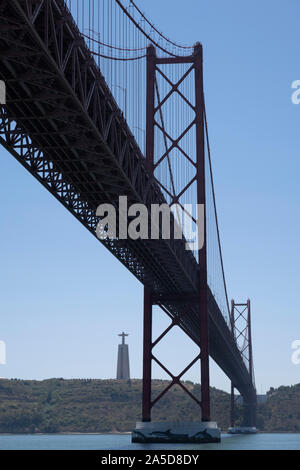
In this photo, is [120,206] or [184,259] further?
[184,259]

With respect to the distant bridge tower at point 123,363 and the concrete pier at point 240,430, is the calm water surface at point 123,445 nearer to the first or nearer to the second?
the concrete pier at point 240,430

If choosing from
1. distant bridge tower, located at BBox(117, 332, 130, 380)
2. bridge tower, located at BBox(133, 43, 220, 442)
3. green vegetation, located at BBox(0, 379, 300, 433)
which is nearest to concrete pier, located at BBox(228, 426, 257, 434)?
green vegetation, located at BBox(0, 379, 300, 433)

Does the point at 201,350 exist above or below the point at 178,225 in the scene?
below

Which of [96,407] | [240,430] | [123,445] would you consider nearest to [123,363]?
[96,407]

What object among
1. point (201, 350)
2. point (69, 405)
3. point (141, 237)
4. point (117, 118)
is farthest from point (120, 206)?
point (69, 405)

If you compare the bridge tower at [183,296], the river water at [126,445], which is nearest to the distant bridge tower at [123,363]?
the river water at [126,445]

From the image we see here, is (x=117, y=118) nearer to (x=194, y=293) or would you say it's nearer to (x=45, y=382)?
(x=194, y=293)

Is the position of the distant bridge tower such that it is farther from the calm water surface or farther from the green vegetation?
the calm water surface

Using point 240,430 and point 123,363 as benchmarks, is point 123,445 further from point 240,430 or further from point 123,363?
point 123,363

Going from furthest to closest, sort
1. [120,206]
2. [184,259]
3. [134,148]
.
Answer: [184,259] < [120,206] < [134,148]
